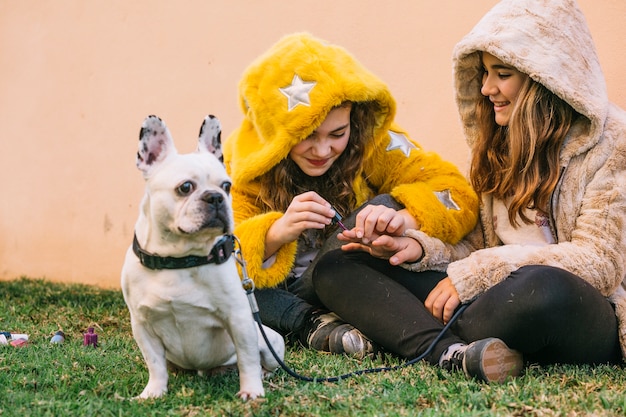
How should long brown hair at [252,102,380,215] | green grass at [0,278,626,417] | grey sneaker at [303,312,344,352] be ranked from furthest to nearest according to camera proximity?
1. long brown hair at [252,102,380,215]
2. grey sneaker at [303,312,344,352]
3. green grass at [0,278,626,417]

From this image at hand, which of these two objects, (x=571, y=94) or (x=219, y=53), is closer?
(x=571, y=94)

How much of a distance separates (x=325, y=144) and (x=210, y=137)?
73 centimetres

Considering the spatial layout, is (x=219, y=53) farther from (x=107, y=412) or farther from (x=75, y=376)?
(x=107, y=412)

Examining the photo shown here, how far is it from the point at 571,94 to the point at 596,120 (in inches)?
4.1

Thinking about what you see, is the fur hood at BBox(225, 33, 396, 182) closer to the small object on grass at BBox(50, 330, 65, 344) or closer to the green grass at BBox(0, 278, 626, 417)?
the green grass at BBox(0, 278, 626, 417)

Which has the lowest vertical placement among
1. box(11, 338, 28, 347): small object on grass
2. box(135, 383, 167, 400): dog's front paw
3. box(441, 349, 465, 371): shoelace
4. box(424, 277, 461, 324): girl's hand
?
box(11, 338, 28, 347): small object on grass

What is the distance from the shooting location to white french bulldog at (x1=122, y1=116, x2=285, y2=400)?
6.05 feet

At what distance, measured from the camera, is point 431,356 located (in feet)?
7.23

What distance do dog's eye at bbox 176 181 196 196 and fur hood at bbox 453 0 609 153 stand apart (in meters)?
1.08

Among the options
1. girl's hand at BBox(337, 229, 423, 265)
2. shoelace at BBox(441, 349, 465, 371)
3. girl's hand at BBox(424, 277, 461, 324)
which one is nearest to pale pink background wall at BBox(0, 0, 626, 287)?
girl's hand at BBox(337, 229, 423, 265)

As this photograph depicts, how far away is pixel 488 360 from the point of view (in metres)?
2.00

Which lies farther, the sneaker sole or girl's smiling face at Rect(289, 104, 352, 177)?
girl's smiling face at Rect(289, 104, 352, 177)

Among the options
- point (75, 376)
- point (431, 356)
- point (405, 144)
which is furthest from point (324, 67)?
point (75, 376)

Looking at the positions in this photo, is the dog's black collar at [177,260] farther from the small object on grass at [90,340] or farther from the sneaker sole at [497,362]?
the small object on grass at [90,340]
